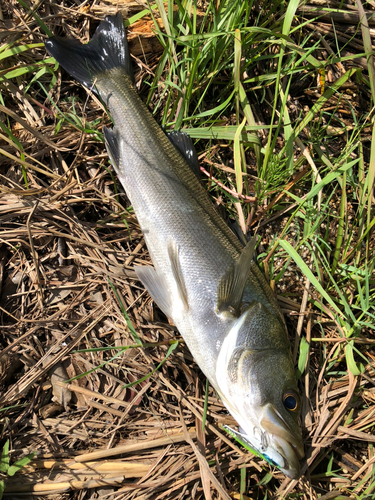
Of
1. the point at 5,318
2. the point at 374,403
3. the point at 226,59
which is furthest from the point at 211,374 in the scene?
the point at 226,59

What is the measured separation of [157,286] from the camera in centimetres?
300

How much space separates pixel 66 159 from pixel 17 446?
93.3 inches

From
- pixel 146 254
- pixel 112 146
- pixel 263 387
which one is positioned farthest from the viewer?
pixel 146 254

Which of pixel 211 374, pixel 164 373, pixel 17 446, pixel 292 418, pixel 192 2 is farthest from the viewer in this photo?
pixel 192 2

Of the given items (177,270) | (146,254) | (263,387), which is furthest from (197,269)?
(263,387)

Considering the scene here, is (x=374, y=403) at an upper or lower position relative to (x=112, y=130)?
lower

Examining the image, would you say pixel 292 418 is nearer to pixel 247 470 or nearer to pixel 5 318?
pixel 247 470

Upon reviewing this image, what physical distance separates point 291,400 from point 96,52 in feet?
10.5

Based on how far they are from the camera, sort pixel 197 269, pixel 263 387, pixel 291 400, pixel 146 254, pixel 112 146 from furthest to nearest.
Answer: pixel 146 254
pixel 112 146
pixel 197 269
pixel 291 400
pixel 263 387

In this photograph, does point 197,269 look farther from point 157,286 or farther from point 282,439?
point 282,439

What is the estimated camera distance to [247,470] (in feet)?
10.1

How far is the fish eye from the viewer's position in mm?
2602

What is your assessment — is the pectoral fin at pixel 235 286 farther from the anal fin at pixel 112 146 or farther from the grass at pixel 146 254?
the anal fin at pixel 112 146

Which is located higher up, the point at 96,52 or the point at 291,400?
the point at 96,52
